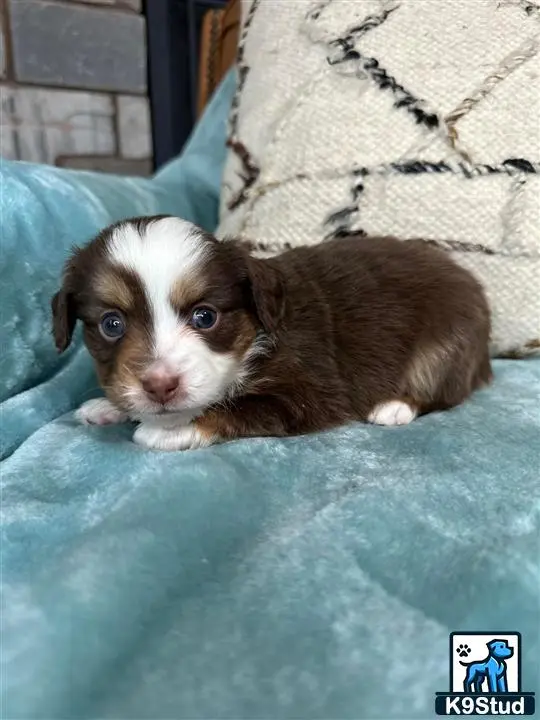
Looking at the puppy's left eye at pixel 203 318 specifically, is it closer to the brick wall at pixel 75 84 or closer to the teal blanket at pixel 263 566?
the teal blanket at pixel 263 566

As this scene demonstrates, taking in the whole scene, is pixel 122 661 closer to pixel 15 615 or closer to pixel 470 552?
pixel 15 615

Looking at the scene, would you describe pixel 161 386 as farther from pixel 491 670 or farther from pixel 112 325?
pixel 491 670

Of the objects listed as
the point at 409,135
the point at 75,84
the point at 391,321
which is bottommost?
the point at 391,321

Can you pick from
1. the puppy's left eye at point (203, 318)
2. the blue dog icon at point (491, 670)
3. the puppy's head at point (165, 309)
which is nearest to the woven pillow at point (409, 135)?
the puppy's head at point (165, 309)

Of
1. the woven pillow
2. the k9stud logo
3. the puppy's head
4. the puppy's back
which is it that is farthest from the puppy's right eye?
the k9stud logo

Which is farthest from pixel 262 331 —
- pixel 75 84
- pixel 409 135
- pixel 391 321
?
pixel 75 84

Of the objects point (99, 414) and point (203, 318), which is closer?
point (203, 318)
